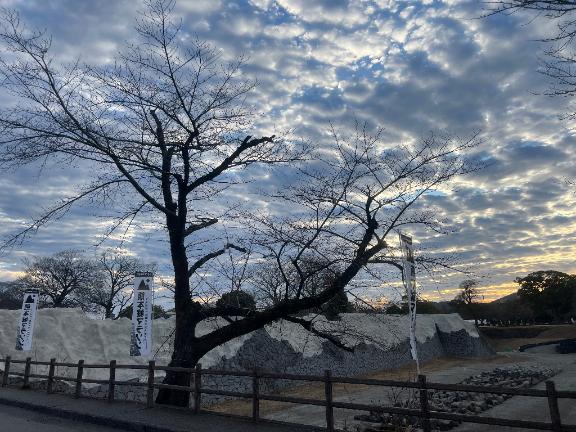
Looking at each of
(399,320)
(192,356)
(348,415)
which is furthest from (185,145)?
(399,320)

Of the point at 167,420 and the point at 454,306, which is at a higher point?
the point at 454,306

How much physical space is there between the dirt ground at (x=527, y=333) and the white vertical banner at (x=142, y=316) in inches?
1768

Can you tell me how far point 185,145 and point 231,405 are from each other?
9.99m

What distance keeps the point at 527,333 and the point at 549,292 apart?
908cm

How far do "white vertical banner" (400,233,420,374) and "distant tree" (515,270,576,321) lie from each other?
207 feet

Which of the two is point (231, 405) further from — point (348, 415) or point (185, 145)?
point (185, 145)

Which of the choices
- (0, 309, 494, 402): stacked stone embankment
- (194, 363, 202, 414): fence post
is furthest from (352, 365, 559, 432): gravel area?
(194, 363, 202, 414): fence post

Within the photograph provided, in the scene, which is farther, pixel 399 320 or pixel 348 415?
pixel 399 320

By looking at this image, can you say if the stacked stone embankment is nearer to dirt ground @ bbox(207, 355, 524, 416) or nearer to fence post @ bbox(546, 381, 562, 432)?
dirt ground @ bbox(207, 355, 524, 416)

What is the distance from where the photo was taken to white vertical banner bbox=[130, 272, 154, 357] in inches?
447

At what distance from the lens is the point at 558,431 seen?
559 cm

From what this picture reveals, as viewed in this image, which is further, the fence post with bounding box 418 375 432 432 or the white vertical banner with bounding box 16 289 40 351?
the white vertical banner with bounding box 16 289 40 351

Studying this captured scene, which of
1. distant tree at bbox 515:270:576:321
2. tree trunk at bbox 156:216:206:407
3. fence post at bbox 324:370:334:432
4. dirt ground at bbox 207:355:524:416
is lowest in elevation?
dirt ground at bbox 207:355:524:416

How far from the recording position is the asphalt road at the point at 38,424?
862 centimetres
